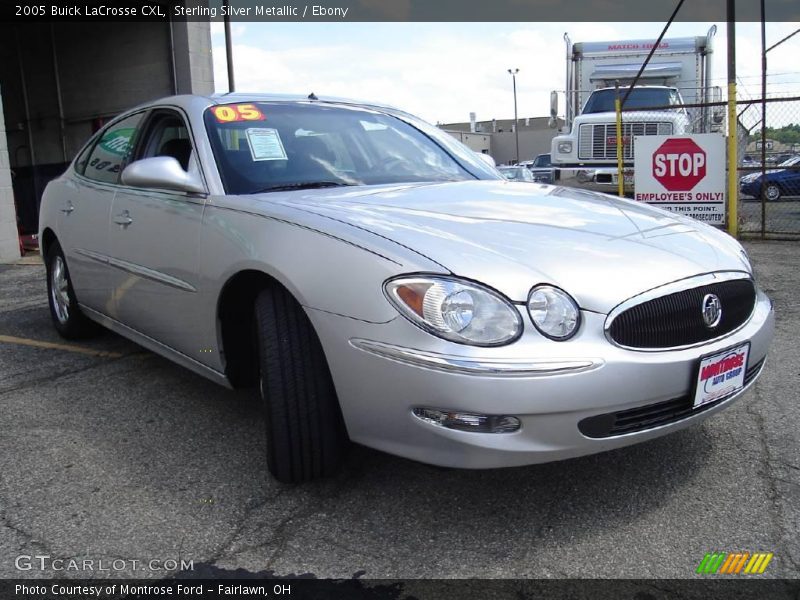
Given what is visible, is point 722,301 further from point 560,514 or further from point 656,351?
point 560,514

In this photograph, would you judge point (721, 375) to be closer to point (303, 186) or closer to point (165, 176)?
point (303, 186)

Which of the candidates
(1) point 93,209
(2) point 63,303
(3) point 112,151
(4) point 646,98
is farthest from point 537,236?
(4) point 646,98

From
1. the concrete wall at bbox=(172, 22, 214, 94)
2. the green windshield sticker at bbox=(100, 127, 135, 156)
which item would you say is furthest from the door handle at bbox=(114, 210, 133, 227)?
the concrete wall at bbox=(172, 22, 214, 94)

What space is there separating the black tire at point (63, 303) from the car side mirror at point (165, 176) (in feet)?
5.95

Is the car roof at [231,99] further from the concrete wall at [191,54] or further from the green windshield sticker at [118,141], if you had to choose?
the concrete wall at [191,54]

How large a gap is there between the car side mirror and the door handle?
507mm

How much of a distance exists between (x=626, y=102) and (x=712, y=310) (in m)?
9.50

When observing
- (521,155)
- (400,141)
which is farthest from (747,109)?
(521,155)

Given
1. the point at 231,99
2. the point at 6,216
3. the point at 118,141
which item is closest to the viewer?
the point at 231,99

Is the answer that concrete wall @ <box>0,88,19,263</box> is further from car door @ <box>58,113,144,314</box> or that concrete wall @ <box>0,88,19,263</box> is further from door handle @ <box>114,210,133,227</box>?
door handle @ <box>114,210,133,227</box>

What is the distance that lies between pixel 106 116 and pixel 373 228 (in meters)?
13.8

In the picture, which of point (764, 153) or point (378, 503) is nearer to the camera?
point (378, 503)

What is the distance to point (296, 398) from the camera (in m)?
2.46

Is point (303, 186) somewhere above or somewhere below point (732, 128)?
below
